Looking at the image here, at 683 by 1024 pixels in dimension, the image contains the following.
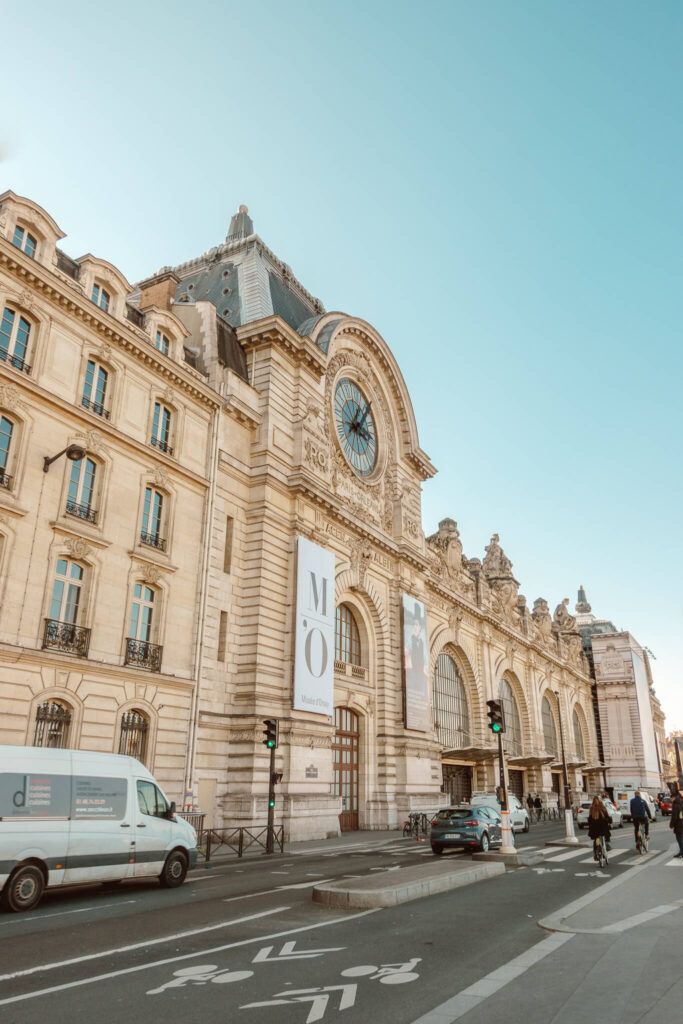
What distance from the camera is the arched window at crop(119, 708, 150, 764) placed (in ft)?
71.7

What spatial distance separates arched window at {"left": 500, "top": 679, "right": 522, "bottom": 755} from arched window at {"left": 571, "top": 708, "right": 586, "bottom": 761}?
19.2 m

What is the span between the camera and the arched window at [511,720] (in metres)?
58.9

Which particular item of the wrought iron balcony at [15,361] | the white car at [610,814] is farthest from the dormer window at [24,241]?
the white car at [610,814]

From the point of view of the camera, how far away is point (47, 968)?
785 cm

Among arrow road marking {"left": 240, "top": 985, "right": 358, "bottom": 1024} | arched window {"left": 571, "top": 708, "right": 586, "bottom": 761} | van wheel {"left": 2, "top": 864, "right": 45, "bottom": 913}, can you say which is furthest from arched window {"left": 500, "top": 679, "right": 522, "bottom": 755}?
arrow road marking {"left": 240, "top": 985, "right": 358, "bottom": 1024}

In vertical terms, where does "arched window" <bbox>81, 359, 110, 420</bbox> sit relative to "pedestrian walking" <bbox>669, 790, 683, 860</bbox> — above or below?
above

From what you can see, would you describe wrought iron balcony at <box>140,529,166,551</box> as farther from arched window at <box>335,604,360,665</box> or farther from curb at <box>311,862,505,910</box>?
curb at <box>311,862,505,910</box>

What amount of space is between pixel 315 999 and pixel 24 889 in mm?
7560

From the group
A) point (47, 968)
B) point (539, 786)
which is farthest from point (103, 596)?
point (539, 786)

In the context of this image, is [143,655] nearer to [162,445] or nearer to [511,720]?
[162,445]

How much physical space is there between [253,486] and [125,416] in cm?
694

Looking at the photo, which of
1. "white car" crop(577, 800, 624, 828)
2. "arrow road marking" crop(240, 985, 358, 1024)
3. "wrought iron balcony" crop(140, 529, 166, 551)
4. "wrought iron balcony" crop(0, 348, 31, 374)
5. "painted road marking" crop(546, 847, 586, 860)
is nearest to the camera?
"arrow road marking" crop(240, 985, 358, 1024)

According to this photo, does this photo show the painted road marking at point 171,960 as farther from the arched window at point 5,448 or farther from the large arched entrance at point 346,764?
the large arched entrance at point 346,764

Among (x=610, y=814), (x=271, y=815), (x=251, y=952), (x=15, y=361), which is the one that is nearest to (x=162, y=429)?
(x=15, y=361)
